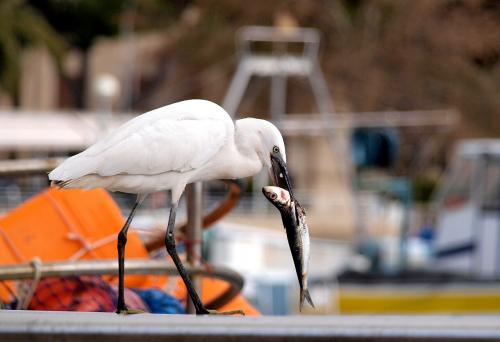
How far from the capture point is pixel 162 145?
140 inches

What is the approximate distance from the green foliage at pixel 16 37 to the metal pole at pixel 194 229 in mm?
27997

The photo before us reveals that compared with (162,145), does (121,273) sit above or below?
below

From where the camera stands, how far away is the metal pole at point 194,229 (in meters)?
4.92

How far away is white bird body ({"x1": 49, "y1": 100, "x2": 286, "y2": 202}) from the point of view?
140 inches

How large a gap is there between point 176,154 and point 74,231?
2.19 meters

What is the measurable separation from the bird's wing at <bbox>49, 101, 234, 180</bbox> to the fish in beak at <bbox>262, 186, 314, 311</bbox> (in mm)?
306

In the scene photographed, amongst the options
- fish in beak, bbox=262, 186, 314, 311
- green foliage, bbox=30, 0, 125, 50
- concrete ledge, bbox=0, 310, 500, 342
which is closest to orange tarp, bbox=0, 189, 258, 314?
fish in beak, bbox=262, 186, 314, 311

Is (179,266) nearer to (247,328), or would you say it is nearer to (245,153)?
(245,153)

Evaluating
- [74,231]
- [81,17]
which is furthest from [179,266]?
[81,17]

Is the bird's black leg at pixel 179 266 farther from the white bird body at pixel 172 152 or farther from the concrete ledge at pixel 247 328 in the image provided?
the concrete ledge at pixel 247 328

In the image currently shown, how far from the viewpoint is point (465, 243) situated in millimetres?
18219

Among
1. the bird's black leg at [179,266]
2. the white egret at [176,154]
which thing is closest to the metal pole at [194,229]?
the bird's black leg at [179,266]

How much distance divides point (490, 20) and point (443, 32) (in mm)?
2164

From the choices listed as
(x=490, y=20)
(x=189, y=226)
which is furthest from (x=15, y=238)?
(x=490, y=20)
